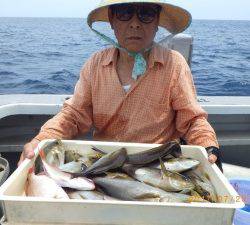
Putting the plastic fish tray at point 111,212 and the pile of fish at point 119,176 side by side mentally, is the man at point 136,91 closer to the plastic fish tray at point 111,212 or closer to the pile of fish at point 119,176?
the pile of fish at point 119,176

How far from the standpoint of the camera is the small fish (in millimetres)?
1785

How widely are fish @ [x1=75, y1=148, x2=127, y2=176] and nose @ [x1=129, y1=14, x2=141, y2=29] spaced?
0.92 metres

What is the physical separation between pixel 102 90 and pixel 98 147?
0.63 metres

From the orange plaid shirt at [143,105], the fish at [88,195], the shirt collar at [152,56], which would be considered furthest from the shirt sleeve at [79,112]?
the fish at [88,195]

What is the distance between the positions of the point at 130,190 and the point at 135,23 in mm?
1220

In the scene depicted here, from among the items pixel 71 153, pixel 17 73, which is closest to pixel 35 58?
pixel 17 73

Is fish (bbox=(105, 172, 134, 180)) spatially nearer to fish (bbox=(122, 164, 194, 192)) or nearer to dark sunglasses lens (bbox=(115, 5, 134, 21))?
fish (bbox=(122, 164, 194, 192))

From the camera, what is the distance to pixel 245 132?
408cm

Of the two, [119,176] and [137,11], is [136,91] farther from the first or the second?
[119,176]

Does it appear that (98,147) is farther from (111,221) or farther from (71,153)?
(111,221)

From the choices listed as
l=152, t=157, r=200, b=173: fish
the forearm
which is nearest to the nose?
the forearm

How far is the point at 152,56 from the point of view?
9.09 feet

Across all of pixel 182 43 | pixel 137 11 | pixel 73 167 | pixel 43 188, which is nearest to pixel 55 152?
pixel 73 167

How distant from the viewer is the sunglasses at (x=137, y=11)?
263 cm
